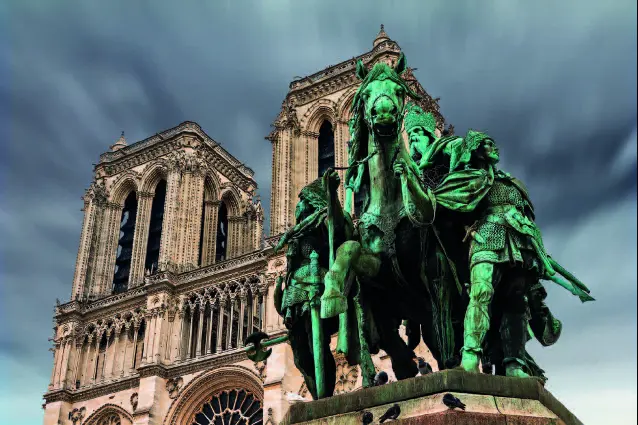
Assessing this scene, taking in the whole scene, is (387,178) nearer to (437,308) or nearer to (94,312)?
(437,308)

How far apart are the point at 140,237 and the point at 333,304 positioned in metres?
31.2

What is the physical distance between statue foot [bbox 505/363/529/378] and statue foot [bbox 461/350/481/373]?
334 mm

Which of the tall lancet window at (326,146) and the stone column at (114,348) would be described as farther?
the tall lancet window at (326,146)

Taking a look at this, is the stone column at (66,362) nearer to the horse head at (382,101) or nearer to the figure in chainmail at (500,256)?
the horse head at (382,101)

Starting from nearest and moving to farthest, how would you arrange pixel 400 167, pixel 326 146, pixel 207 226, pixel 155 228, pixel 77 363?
pixel 400 167 < pixel 77 363 < pixel 326 146 < pixel 155 228 < pixel 207 226

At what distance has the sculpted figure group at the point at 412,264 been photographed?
15.2ft

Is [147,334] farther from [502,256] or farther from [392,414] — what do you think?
[392,414]

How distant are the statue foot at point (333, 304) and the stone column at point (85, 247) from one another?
3123 cm

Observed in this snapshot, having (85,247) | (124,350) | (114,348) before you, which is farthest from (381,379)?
(85,247)

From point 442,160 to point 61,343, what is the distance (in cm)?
3032

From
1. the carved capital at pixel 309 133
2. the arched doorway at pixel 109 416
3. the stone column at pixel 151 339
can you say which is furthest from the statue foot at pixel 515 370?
the carved capital at pixel 309 133

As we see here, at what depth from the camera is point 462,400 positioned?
12.4ft

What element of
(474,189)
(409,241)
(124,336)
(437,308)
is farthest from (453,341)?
(124,336)

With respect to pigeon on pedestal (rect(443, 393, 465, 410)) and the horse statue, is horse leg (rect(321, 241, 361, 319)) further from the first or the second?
pigeon on pedestal (rect(443, 393, 465, 410))
